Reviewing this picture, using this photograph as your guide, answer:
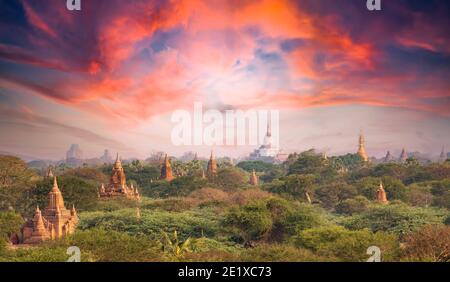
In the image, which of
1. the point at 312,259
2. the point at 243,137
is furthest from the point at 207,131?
the point at 312,259

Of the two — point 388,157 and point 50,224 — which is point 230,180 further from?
point 50,224

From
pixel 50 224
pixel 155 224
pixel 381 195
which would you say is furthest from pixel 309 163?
pixel 50 224

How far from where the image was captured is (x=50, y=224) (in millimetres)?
19453

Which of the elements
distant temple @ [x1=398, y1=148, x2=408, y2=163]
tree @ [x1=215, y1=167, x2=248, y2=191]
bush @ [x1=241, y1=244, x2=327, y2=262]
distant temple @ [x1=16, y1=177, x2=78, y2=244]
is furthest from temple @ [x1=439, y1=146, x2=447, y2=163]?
distant temple @ [x1=16, y1=177, x2=78, y2=244]

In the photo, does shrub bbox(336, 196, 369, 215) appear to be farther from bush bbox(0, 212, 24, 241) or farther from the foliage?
bush bbox(0, 212, 24, 241)

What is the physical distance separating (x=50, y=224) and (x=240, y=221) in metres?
5.77

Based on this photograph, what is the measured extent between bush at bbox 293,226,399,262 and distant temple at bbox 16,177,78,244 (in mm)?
7151

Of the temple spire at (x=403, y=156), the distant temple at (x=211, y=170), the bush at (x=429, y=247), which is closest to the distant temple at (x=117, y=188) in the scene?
the distant temple at (x=211, y=170)

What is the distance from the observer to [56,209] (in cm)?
2016

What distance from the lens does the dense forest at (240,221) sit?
1580 cm

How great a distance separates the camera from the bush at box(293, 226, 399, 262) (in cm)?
1588
